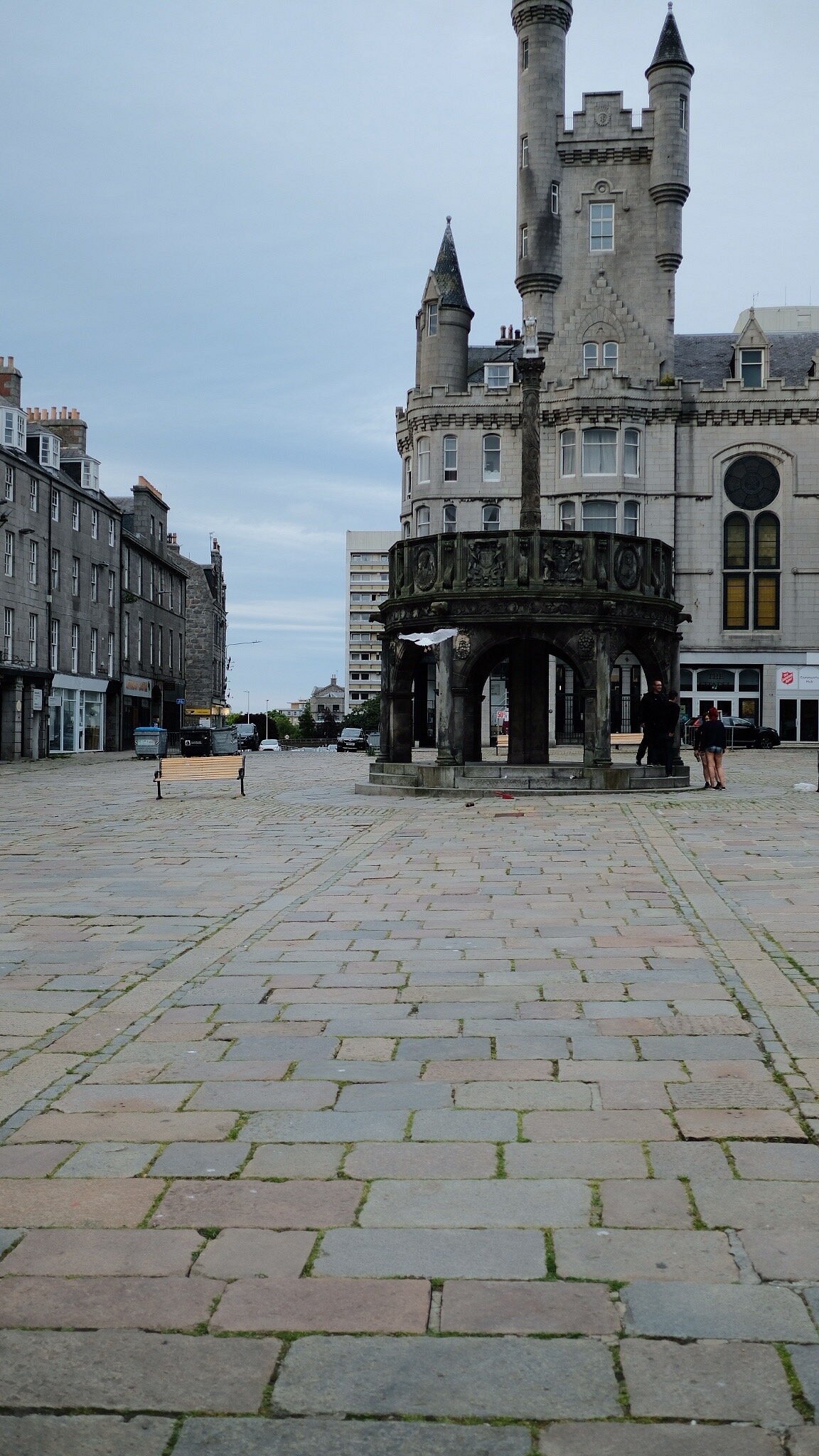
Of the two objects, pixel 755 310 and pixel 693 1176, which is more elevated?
pixel 755 310

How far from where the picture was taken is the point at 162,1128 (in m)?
4.55

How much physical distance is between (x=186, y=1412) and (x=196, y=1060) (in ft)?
8.87

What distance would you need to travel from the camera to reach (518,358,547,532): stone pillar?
22.9 meters

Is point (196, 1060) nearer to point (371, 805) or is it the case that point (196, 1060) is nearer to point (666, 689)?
point (371, 805)

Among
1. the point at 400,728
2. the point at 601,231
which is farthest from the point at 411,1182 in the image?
the point at 601,231

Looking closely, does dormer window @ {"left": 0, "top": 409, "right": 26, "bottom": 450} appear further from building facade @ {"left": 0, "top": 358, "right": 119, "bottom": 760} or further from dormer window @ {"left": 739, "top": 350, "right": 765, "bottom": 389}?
dormer window @ {"left": 739, "top": 350, "right": 765, "bottom": 389}

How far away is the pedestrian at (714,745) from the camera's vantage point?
22875 millimetres

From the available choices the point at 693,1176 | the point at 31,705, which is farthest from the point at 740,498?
the point at 693,1176

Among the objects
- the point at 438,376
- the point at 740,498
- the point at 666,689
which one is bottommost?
the point at 666,689

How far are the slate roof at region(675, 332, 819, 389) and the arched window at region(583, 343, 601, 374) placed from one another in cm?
455

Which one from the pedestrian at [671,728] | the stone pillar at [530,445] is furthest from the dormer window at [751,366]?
the pedestrian at [671,728]

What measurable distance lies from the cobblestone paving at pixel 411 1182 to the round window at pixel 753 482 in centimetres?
4395

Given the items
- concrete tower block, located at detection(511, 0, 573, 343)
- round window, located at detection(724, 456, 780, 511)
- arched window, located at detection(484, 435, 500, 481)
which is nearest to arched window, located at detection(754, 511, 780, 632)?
round window, located at detection(724, 456, 780, 511)

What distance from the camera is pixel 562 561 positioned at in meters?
21.7
